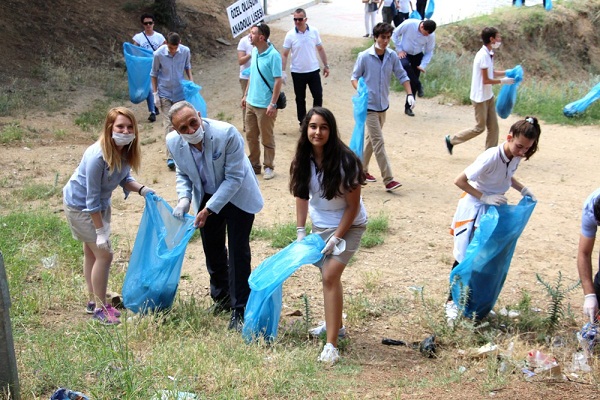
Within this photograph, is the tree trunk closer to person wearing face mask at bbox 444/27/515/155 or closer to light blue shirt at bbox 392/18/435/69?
light blue shirt at bbox 392/18/435/69

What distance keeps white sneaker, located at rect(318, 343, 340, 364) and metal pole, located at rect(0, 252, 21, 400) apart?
1.90m

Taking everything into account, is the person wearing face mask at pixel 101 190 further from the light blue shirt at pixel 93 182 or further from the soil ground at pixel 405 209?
the soil ground at pixel 405 209

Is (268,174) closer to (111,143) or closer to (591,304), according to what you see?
(111,143)

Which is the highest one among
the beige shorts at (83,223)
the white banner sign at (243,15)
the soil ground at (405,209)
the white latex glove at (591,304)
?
the white banner sign at (243,15)

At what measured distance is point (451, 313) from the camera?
5539 millimetres

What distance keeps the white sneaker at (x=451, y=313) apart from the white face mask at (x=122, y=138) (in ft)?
8.20

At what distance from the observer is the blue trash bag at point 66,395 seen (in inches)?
139

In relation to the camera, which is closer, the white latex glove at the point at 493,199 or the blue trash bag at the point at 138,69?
the white latex glove at the point at 493,199

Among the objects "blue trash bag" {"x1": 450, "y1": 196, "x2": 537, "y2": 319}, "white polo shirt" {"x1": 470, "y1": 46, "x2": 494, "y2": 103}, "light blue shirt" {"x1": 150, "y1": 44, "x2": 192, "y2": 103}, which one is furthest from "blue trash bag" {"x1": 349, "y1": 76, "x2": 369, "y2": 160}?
"blue trash bag" {"x1": 450, "y1": 196, "x2": 537, "y2": 319}

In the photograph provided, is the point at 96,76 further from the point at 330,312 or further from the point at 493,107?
the point at 330,312

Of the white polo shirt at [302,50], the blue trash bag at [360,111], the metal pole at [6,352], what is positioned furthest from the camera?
the white polo shirt at [302,50]

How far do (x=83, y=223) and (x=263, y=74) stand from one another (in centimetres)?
419

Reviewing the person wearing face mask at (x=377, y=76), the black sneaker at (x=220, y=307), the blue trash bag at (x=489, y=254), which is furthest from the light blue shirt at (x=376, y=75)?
the black sneaker at (x=220, y=307)

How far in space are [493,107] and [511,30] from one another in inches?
408
